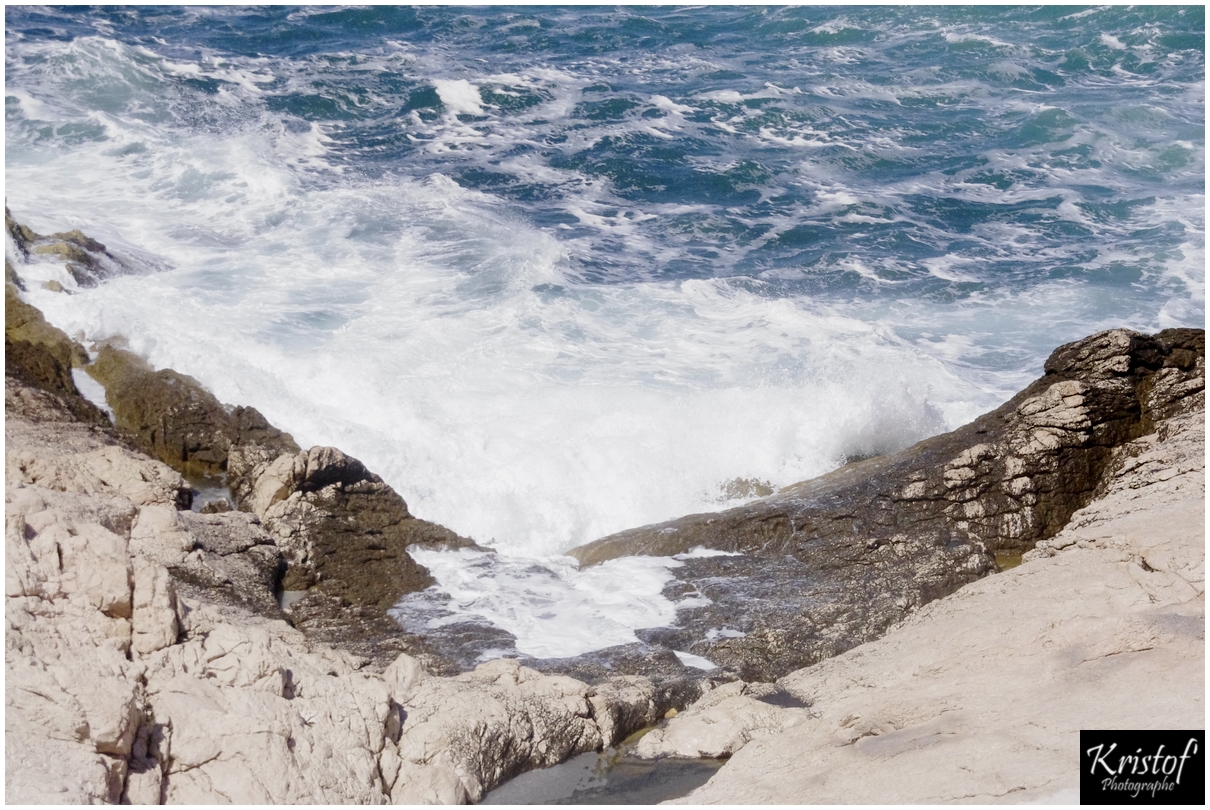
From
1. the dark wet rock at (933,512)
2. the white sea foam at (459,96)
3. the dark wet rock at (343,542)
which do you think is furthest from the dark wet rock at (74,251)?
the white sea foam at (459,96)

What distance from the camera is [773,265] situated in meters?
15.8

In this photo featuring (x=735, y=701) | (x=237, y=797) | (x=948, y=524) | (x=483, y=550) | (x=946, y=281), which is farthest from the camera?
(x=946, y=281)

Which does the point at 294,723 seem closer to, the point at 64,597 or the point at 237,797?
the point at 237,797

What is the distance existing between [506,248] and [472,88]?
27.1ft

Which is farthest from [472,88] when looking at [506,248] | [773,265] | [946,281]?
[946,281]

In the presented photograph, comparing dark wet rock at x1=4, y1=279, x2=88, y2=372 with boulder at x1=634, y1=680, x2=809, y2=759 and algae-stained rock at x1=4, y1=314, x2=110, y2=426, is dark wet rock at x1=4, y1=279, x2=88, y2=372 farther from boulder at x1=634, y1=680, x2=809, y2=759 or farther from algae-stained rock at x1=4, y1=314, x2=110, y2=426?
boulder at x1=634, y1=680, x2=809, y2=759

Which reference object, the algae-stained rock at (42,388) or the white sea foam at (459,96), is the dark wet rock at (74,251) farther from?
the white sea foam at (459,96)

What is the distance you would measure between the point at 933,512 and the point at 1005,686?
285 cm

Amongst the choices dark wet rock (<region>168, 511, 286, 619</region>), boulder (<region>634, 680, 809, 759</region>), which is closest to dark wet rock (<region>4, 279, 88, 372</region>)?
dark wet rock (<region>168, 511, 286, 619</region>)

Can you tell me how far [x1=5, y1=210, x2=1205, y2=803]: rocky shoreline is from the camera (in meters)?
4.66

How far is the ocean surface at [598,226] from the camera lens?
10.7m

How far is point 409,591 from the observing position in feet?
24.7

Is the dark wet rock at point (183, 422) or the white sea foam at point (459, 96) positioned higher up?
the white sea foam at point (459, 96)

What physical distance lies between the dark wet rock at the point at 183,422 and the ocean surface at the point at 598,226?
31.9 inches
